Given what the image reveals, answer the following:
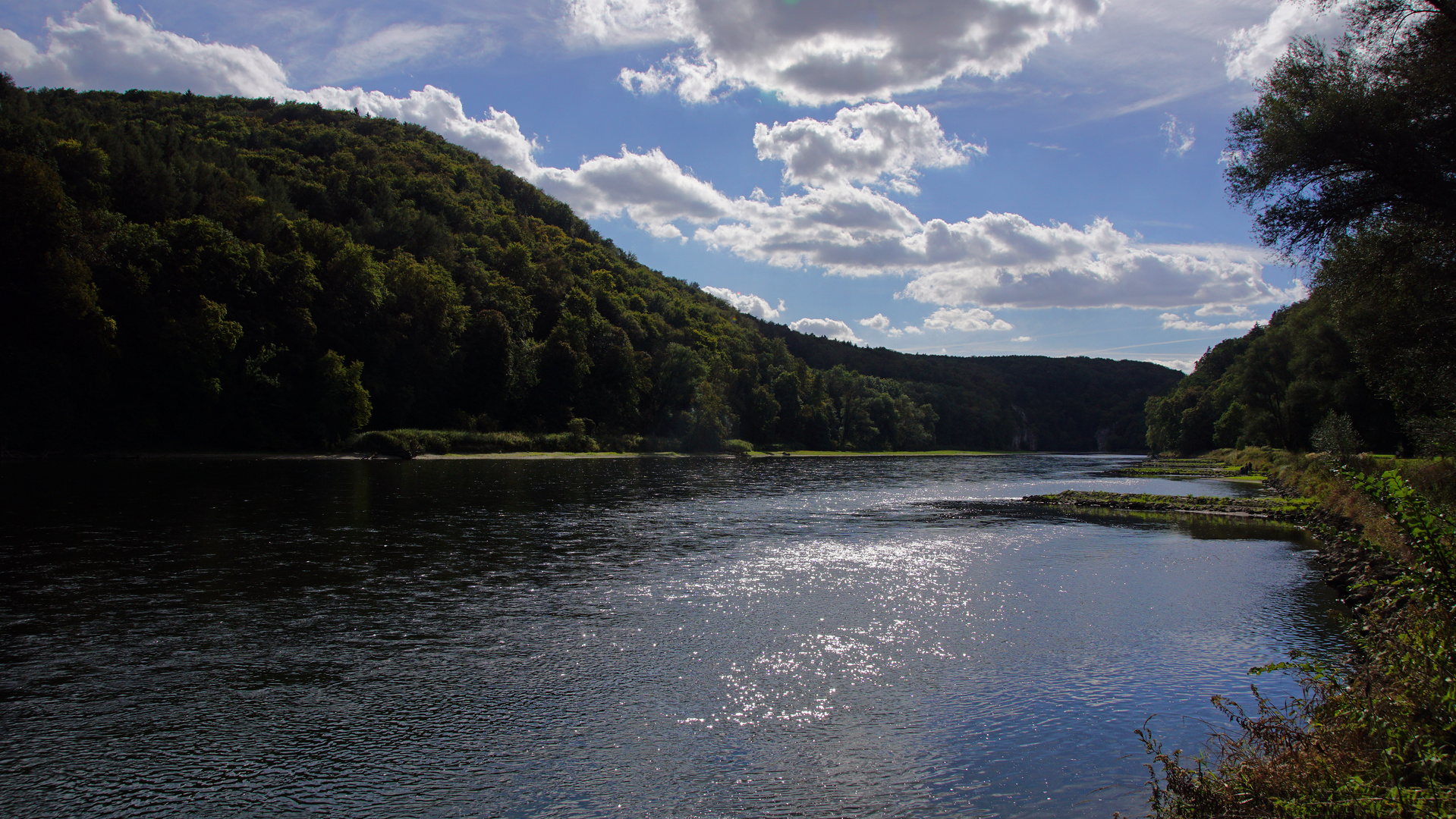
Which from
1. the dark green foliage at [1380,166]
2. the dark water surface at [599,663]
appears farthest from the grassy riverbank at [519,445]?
the dark green foliage at [1380,166]

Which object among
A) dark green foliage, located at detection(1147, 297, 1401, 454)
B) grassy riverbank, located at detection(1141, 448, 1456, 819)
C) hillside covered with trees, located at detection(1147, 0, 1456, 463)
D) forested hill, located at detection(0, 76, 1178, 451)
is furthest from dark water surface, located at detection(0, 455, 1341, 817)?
forested hill, located at detection(0, 76, 1178, 451)

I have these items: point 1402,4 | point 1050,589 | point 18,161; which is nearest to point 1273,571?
point 1050,589

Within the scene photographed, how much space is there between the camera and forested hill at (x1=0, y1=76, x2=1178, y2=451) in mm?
56844

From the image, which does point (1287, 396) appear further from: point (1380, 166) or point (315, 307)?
point (315, 307)

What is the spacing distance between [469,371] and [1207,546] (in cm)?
8527

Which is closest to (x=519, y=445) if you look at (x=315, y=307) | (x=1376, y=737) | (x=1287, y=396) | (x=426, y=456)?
(x=426, y=456)

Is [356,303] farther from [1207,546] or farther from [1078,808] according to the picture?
[1078,808]

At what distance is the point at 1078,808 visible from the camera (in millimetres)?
8211

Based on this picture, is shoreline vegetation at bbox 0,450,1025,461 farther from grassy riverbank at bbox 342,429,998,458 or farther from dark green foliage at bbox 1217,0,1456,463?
dark green foliage at bbox 1217,0,1456,463

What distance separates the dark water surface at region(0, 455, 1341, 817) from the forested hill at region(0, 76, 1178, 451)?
3712cm

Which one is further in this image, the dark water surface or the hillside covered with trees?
the hillside covered with trees

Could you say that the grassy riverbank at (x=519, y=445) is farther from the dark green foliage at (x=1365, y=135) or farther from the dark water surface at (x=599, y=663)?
the dark green foliage at (x=1365, y=135)

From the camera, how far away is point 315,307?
78.7 m

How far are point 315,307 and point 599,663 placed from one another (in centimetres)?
7912
